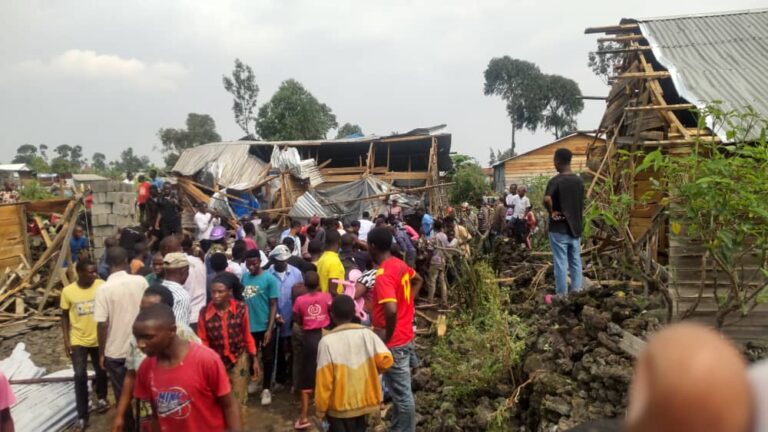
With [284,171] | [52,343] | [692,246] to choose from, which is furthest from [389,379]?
[284,171]

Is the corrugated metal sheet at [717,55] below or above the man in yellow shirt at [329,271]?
above

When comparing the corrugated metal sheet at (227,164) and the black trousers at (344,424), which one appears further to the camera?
the corrugated metal sheet at (227,164)

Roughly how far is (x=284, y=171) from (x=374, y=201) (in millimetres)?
3444

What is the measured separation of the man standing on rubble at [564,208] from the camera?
17.2 feet

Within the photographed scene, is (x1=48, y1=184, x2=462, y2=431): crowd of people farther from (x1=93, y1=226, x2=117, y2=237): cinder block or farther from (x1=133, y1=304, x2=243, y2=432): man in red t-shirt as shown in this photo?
(x1=93, y1=226, x2=117, y2=237): cinder block

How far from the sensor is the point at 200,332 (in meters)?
4.15

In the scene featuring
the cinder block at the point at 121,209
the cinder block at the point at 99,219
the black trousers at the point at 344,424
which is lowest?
the black trousers at the point at 344,424

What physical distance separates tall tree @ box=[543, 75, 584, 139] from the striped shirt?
140 feet

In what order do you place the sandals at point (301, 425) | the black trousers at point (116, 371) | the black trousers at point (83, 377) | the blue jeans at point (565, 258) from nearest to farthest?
the black trousers at point (116, 371) < the black trousers at point (83, 377) < the sandals at point (301, 425) < the blue jeans at point (565, 258)

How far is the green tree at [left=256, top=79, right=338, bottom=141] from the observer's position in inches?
1348

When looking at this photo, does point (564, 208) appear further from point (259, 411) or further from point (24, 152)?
point (24, 152)

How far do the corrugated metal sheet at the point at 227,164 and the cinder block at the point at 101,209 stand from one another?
16.5 ft

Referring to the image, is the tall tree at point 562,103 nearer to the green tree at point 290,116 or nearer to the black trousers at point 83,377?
the green tree at point 290,116

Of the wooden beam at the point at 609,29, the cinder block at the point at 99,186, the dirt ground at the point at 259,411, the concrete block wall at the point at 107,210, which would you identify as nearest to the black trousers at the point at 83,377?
the dirt ground at the point at 259,411
